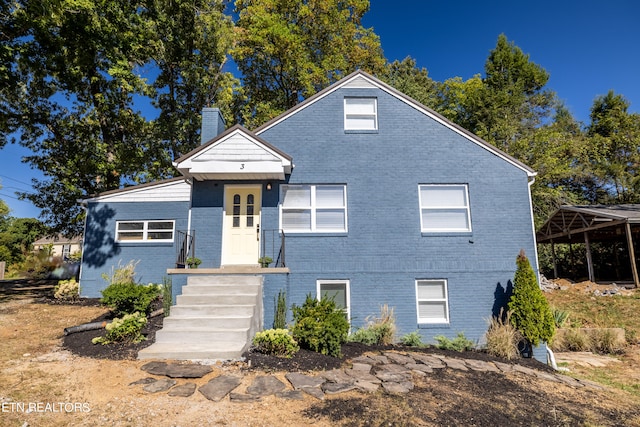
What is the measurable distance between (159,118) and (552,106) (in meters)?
31.2

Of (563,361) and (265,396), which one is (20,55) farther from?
(563,361)

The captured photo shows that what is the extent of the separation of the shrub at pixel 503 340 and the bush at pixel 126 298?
8370 millimetres

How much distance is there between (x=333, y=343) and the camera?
6.93 metres

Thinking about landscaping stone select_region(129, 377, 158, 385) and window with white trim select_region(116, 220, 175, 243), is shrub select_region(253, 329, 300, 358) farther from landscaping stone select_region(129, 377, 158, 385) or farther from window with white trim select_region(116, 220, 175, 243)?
window with white trim select_region(116, 220, 175, 243)

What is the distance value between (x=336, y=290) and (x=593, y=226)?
597 inches

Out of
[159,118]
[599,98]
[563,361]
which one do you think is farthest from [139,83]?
[599,98]

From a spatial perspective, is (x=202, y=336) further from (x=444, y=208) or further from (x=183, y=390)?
(x=444, y=208)

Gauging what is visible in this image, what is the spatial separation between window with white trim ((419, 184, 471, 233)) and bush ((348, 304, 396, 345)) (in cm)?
264

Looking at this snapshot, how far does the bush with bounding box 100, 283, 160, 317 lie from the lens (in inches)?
335

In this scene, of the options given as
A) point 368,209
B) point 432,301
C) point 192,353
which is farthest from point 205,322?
point 432,301

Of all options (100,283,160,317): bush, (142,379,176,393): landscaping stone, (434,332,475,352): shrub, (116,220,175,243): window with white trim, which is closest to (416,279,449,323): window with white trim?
(434,332,475,352): shrub

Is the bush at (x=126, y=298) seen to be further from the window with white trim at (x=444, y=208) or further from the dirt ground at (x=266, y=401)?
the window with white trim at (x=444, y=208)

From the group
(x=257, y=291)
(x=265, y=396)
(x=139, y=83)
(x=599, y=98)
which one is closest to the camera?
(x=265, y=396)

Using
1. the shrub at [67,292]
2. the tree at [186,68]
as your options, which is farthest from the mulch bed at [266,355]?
the tree at [186,68]
